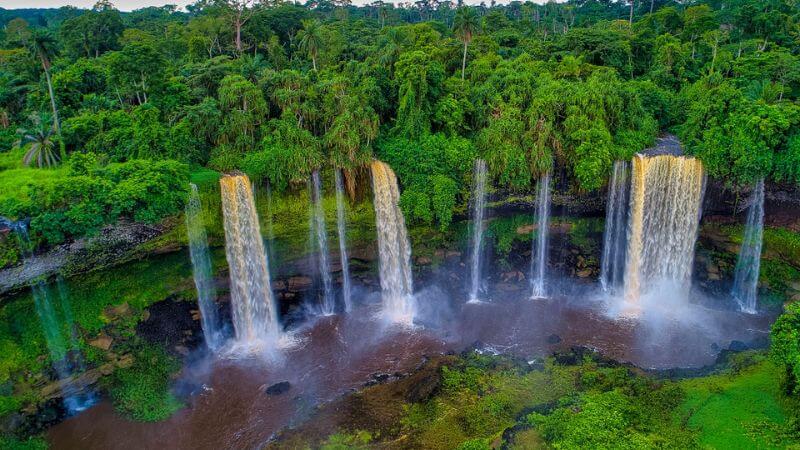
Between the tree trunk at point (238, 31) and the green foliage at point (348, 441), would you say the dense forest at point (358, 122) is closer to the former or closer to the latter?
the tree trunk at point (238, 31)

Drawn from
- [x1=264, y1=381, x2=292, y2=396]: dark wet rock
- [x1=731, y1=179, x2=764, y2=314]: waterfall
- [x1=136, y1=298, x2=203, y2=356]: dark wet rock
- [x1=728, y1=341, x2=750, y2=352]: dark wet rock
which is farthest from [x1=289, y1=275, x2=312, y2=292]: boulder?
[x1=731, y1=179, x2=764, y2=314]: waterfall

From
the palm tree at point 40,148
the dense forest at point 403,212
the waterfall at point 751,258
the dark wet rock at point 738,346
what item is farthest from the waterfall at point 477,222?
the palm tree at point 40,148

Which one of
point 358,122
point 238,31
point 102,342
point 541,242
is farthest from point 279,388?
point 238,31

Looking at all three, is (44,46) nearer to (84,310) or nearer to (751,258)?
(84,310)

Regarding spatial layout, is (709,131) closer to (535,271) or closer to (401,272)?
(535,271)

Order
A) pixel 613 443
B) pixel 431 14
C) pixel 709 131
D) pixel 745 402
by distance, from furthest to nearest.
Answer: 1. pixel 431 14
2. pixel 709 131
3. pixel 745 402
4. pixel 613 443

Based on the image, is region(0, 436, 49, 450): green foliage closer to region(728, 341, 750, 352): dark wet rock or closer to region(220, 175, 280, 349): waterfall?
region(220, 175, 280, 349): waterfall

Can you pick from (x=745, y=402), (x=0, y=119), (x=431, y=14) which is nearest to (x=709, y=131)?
(x=745, y=402)
